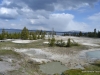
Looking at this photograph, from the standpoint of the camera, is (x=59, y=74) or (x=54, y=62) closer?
(x=59, y=74)

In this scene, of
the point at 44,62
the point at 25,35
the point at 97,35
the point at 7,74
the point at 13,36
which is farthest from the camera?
the point at 97,35

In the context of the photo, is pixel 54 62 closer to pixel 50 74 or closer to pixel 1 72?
pixel 50 74

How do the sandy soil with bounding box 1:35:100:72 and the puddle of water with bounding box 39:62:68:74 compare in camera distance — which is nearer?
the puddle of water with bounding box 39:62:68:74

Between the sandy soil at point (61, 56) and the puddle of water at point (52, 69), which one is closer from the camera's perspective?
the puddle of water at point (52, 69)

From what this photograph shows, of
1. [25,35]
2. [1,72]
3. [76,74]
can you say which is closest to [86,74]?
[76,74]

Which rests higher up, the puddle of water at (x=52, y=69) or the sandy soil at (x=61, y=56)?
the sandy soil at (x=61, y=56)

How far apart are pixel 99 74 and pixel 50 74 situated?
24.6 feet

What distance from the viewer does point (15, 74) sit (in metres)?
21.5

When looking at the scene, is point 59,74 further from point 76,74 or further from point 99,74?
point 99,74

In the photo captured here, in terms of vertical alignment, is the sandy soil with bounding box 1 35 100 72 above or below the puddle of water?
above

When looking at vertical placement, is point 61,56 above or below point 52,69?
above

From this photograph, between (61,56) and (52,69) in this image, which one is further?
(61,56)

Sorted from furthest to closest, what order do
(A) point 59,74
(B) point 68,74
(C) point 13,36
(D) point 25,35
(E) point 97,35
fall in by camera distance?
(E) point 97,35 → (C) point 13,36 → (D) point 25,35 → (A) point 59,74 → (B) point 68,74

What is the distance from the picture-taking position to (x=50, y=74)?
24.6m
